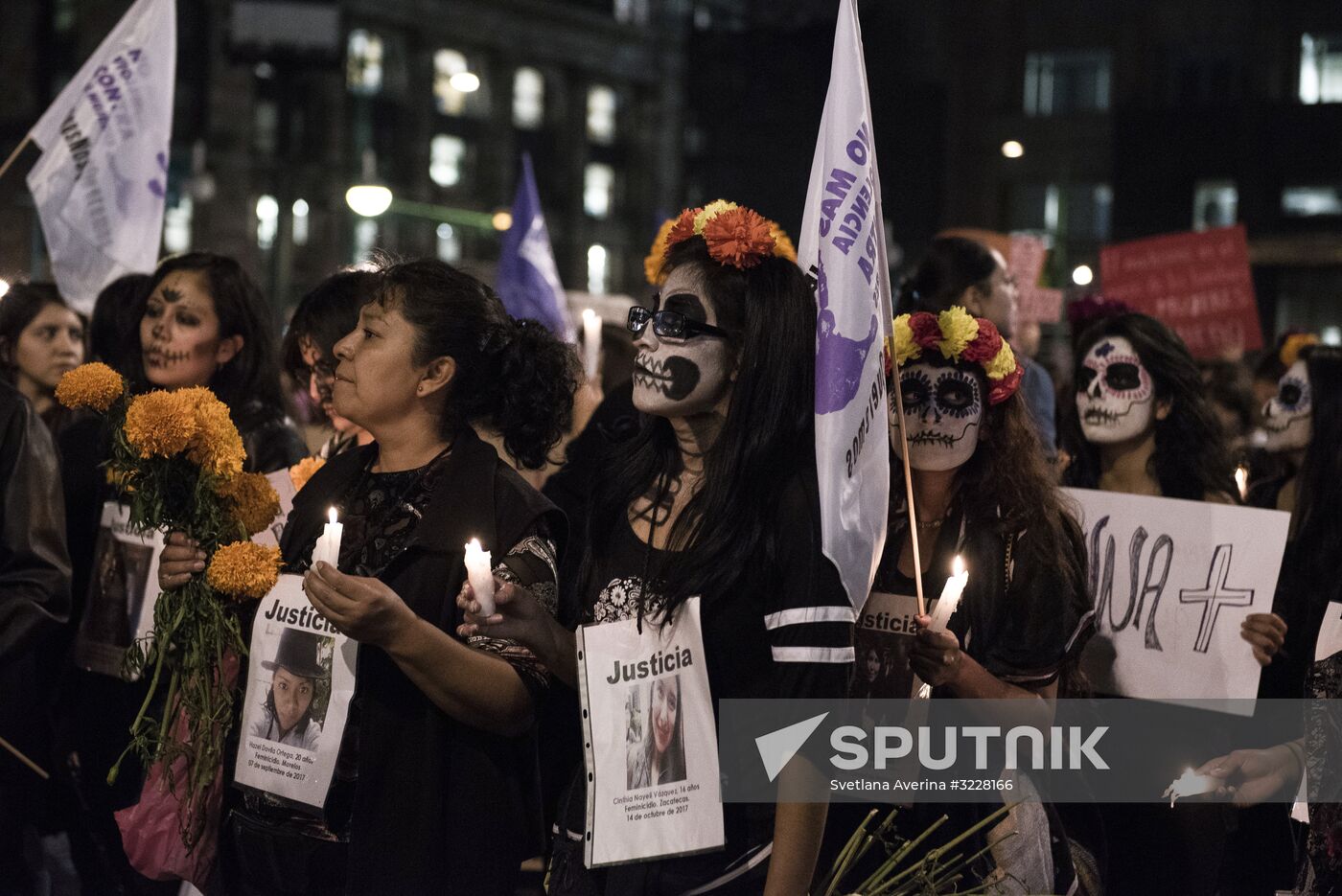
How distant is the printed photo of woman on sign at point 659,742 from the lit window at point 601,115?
199 ft

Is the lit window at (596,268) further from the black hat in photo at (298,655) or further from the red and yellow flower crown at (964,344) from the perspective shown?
the black hat in photo at (298,655)

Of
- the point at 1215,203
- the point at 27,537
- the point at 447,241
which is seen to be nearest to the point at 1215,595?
the point at 27,537

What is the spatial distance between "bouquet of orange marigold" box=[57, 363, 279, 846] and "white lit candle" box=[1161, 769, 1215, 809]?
2500mm

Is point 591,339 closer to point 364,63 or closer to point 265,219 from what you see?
point 265,219

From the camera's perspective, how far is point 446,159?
186ft

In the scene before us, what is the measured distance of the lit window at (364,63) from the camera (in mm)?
52938

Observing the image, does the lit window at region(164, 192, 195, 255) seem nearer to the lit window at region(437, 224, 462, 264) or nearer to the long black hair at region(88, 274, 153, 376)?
the lit window at region(437, 224, 462, 264)

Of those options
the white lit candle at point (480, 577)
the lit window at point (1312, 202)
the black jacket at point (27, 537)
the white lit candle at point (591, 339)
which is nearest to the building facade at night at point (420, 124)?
the lit window at point (1312, 202)

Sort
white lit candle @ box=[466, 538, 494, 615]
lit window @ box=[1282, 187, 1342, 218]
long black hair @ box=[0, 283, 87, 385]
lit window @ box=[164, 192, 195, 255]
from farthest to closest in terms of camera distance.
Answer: lit window @ box=[164, 192, 195, 255] → lit window @ box=[1282, 187, 1342, 218] → long black hair @ box=[0, 283, 87, 385] → white lit candle @ box=[466, 538, 494, 615]

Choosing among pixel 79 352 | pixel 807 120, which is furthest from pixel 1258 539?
pixel 807 120

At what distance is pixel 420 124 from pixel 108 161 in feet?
164

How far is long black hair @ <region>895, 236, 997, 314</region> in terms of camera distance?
5.94 m

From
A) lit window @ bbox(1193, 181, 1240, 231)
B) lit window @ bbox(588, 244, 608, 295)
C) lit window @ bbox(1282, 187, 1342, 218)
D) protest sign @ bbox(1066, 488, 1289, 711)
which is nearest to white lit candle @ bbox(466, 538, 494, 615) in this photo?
protest sign @ bbox(1066, 488, 1289, 711)

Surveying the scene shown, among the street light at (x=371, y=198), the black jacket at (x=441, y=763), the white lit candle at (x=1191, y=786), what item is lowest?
the white lit candle at (x=1191, y=786)
